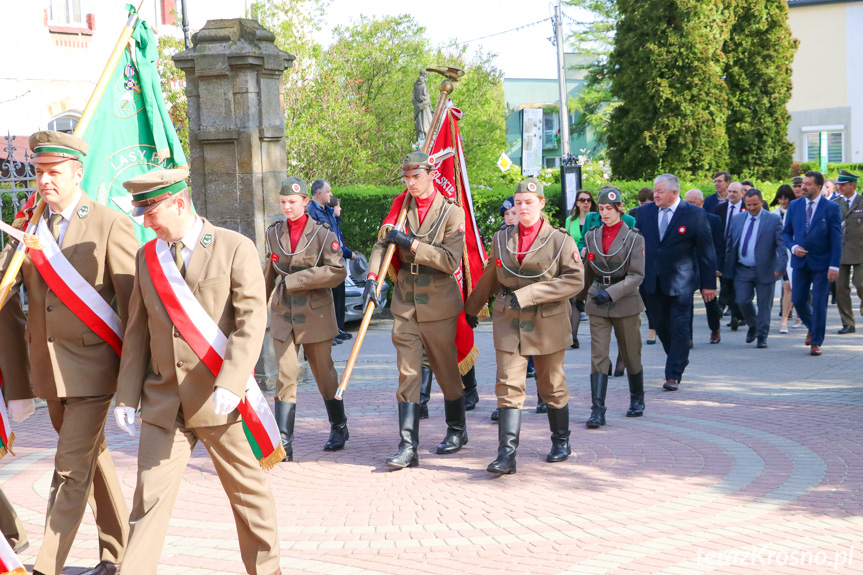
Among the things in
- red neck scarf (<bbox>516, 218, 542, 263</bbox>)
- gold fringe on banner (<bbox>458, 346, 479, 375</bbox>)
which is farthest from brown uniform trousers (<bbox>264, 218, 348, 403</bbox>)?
red neck scarf (<bbox>516, 218, 542, 263</bbox>)

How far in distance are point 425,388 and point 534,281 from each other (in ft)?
7.79

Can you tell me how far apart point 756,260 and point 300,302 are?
7492 millimetres

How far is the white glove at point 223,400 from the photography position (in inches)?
169

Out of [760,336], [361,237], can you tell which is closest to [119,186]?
[760,336]

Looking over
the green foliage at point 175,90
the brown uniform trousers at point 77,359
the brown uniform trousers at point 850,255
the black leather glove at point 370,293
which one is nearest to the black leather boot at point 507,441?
the black leather glove at point 370,293

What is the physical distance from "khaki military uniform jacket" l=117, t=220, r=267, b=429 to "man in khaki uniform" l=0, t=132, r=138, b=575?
414mm

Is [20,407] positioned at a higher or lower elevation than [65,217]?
lower

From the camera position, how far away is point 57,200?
4.97 meters

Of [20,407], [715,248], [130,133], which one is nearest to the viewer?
[20,407]

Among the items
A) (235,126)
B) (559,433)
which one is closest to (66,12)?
(235,126)

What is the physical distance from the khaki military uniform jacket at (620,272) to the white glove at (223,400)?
Answer: 4.93 metres

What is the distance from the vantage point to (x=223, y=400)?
4.30m

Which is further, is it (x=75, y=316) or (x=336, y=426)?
(x=336, y=426)

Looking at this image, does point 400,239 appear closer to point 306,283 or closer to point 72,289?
point 306,283
